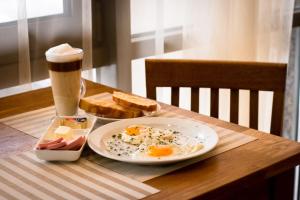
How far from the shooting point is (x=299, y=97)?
9.86 feet

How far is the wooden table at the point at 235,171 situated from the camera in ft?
4.03

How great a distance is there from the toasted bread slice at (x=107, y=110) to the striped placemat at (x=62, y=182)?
22 centimetres

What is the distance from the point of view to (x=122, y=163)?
1.34 metres

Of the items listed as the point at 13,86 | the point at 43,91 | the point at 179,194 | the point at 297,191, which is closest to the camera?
the point at 179,194

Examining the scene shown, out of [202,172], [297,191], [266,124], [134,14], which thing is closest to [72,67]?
[202,172]

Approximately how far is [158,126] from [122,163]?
0.67ft

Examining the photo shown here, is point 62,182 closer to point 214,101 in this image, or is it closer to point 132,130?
point 132,130

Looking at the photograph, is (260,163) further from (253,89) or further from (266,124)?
(266,124)

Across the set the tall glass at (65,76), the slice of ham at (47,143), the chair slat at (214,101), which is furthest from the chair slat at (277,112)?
the slice of ham at (47,143)

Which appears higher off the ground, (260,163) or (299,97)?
(260,163)

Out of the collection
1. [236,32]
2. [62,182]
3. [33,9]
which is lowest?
[62,182]

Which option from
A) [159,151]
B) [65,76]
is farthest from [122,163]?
[65,76]

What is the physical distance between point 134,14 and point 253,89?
1.82ft

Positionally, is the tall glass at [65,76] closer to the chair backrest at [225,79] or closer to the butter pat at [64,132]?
the butter pat at [64,132]
